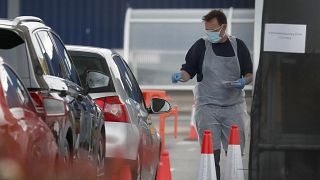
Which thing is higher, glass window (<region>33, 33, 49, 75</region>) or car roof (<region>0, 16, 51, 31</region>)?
car roof (<region>0, 16, 51, 31</region>)

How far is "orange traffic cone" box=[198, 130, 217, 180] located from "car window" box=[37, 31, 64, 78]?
7.37ft

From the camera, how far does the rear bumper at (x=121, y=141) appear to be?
9.14 meters

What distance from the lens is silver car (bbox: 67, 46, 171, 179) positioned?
9.19 meters

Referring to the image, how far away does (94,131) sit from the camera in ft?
25.4

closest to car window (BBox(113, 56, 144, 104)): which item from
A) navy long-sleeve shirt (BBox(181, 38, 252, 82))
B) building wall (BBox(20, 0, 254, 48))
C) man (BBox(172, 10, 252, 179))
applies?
man (BBox(172, 10, 252, 179))

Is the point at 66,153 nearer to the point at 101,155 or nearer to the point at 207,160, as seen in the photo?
the point at 101,155

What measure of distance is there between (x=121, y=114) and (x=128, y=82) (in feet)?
3.34

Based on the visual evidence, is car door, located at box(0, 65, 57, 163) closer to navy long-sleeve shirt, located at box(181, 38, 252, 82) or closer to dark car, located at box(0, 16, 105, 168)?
dark car, located at box(0, 16, 105, 168)

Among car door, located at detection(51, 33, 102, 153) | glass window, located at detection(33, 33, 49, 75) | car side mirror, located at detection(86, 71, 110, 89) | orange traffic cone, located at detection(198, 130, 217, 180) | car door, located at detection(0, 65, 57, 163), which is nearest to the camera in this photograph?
car door, located at detection(0, 65, 57, 163)

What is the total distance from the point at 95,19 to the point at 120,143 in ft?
65.5

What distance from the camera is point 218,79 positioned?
10188 mm

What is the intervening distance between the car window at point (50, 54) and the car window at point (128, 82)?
2.35 meters

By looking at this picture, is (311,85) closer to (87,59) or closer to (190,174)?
(87,59)

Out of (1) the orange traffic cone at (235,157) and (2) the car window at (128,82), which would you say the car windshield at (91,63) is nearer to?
(2) the car window at (128,82)
